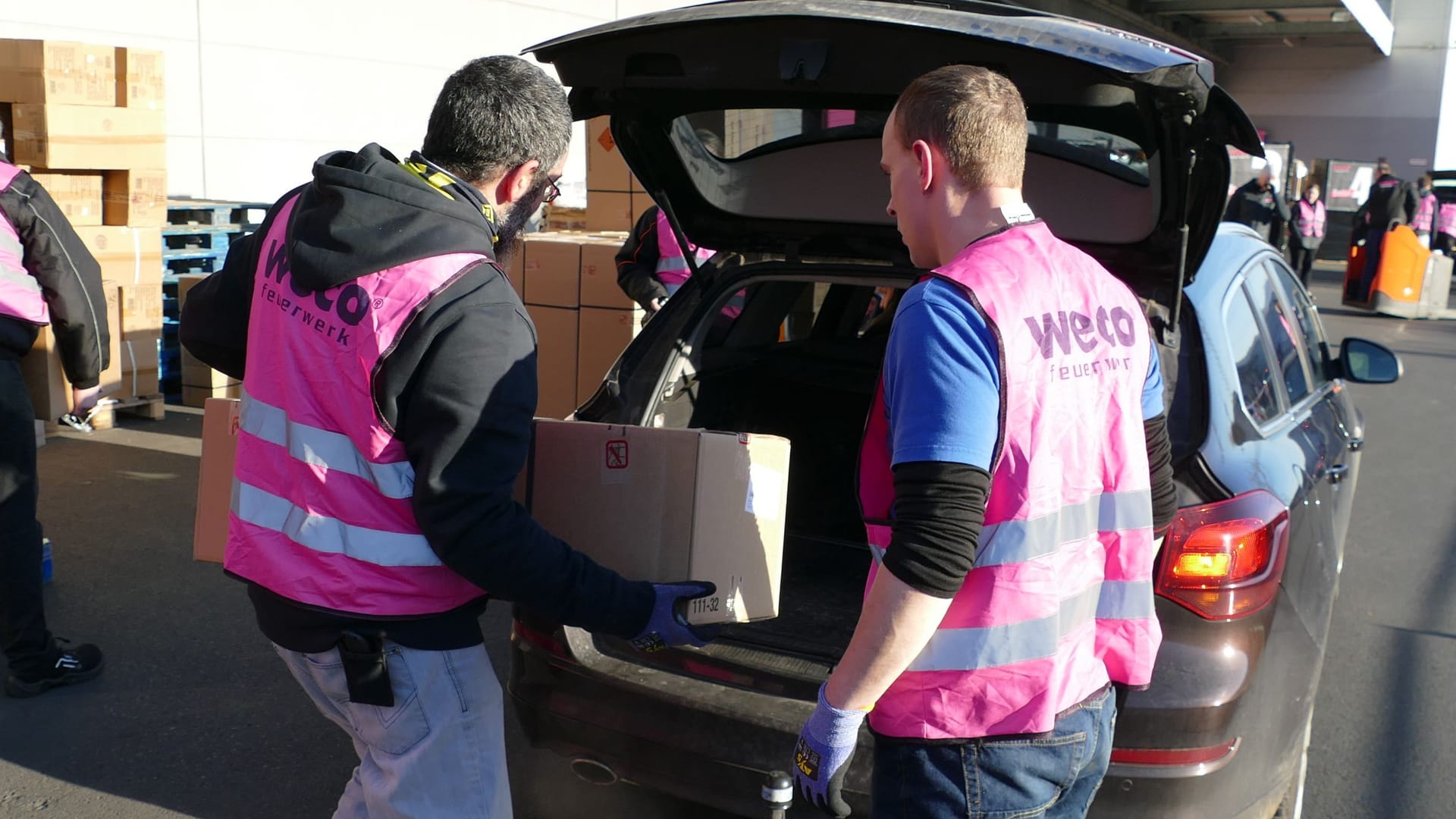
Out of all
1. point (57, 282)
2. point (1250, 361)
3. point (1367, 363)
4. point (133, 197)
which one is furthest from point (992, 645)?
point (133, 197)

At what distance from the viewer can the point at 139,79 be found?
7.25 metres

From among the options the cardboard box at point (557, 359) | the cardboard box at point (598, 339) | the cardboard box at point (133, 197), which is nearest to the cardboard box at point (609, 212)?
the cardboard box at point (557, 359)

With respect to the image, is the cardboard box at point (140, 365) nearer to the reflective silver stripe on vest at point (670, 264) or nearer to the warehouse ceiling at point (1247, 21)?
the reflective silver stripe on vest at point (670, 264)

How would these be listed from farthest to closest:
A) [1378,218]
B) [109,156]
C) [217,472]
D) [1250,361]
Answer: [1378,218], [109,156], [1250,361], [217,472]

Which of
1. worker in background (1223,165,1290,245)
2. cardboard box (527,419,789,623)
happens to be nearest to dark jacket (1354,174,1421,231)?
worker in background (1223,165,1290,245)

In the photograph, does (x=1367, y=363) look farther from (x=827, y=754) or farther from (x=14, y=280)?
(x=14, y=280)

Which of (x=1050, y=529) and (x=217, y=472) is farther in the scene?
(x=217, y=472)

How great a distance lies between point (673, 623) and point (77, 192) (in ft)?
20.9

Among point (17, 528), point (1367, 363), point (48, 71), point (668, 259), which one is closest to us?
point (17, 528)

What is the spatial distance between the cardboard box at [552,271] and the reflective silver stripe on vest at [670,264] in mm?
977

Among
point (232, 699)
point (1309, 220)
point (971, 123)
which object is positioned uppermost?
point (1309, 220)

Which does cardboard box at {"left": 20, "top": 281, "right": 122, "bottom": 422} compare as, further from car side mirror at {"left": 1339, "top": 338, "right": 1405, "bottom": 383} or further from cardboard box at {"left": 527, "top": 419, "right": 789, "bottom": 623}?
car side mirror at {"left": 1339, "top": 338, "right": 1405, "bottom": 383}

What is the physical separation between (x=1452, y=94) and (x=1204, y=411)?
35965mm

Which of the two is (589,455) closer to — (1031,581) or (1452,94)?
(1031,581)
